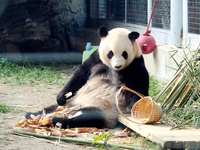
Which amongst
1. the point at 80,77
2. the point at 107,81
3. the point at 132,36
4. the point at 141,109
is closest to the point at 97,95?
the point at 107,81

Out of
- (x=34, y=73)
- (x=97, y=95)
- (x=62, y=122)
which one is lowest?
(x=34, y=73)

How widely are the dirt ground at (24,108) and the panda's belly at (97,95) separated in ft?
2.05

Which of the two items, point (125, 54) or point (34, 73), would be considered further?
point (34, 73)

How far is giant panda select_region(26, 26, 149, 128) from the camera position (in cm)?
465

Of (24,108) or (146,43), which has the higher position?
(146,43)

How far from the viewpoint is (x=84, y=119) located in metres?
4.60

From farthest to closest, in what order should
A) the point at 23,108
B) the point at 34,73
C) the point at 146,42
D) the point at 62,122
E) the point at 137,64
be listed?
the point at 34,73, the point at 146,42, the point at 23,108, the point at 137,64, the point at 62,122

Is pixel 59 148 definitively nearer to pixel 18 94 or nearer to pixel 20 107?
pixel 20 107

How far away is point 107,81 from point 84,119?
0.58 metres

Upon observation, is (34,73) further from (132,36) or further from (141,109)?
(141,109)

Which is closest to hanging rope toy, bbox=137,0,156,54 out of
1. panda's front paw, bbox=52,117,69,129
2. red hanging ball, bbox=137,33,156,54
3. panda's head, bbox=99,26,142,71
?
red hanging ball, bbox=137,33,156,54

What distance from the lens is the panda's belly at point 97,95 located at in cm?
479

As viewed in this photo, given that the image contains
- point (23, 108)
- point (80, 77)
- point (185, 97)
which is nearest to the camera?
point (185, 97)

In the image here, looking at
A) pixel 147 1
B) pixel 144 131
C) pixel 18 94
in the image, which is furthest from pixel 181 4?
pixel 144 131
